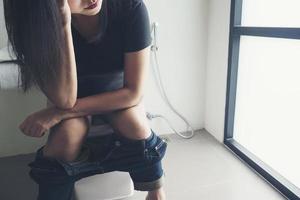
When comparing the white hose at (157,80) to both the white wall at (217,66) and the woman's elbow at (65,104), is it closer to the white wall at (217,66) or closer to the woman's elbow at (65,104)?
the white wall at (217,66)

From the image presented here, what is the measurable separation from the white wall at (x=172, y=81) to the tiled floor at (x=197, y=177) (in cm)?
14

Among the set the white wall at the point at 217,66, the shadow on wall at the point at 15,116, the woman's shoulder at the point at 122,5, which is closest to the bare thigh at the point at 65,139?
Result: the woman's shoulder at the point at 122,5

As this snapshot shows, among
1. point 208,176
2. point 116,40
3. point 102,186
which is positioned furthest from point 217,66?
point 102,186

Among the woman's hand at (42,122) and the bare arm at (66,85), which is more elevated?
the bare arm at (66,85)

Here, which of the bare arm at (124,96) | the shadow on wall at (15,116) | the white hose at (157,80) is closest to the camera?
the bare arm at (124,96)

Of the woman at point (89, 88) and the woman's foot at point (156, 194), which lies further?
the woman's foot at point (156, 194)

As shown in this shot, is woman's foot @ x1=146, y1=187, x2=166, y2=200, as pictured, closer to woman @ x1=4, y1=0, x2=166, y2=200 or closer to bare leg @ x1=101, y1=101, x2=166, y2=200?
woman @ x1=4, y1=0, x2=166, y2=200

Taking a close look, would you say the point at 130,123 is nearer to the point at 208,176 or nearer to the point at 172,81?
the point at 208,176

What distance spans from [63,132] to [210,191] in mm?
704

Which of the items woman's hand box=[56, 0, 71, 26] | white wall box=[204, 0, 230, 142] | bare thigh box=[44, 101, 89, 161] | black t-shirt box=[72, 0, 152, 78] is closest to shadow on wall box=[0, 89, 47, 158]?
black t-shirt box=[72, 0, 152, 78]

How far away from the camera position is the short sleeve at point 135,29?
96cm

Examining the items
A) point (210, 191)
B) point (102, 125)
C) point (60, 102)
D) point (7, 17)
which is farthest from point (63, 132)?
point (210, 191)

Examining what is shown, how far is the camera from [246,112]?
1.58m

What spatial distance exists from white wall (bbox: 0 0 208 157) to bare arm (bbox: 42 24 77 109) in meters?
0.71
